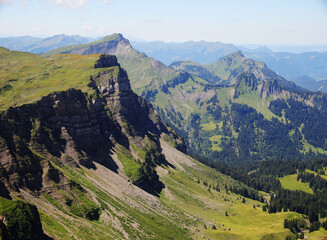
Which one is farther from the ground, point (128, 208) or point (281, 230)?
point (128, 208)

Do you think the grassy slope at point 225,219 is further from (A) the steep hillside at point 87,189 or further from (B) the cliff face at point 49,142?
(B) the cliff face at point 49,142

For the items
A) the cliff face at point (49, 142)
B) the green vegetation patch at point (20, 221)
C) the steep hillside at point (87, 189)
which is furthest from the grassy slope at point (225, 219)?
the green vegetation patch at point (20, 221)

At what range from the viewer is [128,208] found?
138125 mm

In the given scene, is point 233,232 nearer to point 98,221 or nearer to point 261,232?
point 261,232

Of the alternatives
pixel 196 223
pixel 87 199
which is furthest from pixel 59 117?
pixel 196 223

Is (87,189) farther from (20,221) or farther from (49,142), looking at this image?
(20,221)

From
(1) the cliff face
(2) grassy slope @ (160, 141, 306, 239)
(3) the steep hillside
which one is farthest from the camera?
(2) grassy slope @ (160, 141, 306, 239)

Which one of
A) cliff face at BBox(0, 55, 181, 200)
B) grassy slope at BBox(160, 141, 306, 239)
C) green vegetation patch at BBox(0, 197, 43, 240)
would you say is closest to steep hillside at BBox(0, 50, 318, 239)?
cliff face at BBox(0, 55, 181, 200)

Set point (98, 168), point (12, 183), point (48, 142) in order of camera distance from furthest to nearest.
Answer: point (98, 168) → point (48, 142) → point (12, 183)

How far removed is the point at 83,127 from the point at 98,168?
30359mm

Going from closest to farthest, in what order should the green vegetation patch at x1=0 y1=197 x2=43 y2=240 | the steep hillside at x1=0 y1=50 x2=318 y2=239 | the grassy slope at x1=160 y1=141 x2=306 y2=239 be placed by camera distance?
the green vegetation patch at x1=0 y1=197 x2=43 y2=240 < the steep hillside at x1=0 y1=50 x2=318 y2=239 < the grassy slope at x1=160 y1=141 x2=306 y2=239

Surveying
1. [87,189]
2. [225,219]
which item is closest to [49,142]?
[87,189]

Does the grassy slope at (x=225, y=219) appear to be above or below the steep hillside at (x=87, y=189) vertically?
below

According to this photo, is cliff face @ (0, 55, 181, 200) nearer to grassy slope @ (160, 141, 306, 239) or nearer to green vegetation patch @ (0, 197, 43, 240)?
green vegetation patch @ (0, 197, 43, 240)
